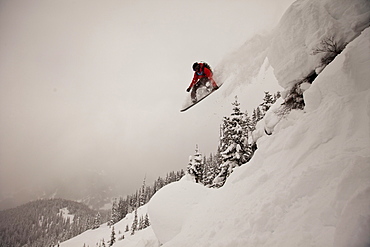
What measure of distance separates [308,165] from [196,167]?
1925 cm

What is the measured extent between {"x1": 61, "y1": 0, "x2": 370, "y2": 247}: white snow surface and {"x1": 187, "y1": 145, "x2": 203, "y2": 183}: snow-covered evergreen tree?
45.5ft

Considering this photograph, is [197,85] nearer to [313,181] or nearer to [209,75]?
[209,75]

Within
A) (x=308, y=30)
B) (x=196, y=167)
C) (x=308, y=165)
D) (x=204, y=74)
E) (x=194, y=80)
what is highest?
(x=194, y=80)

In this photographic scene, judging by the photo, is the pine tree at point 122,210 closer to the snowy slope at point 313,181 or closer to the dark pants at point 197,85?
the dark pants at point 197,85

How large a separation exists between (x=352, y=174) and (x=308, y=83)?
4843 millimetres

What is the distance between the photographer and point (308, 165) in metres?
4.34

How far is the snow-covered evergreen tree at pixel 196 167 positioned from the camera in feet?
74.0

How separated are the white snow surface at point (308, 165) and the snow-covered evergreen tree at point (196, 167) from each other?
45.5 feet

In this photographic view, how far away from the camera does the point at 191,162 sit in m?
23.4

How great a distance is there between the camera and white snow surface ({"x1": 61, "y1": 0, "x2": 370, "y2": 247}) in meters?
3.02

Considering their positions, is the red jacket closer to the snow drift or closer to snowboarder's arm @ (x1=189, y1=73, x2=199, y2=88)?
→ snowboarder's arm @ (x1=189, y1=73, x2=199, y2=88)

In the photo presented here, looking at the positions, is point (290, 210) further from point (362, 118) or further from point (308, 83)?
point (308, 83)

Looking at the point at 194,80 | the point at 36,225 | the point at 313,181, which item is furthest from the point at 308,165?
the point at 36,225

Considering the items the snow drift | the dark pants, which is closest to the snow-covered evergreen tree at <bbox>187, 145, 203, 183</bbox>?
the dark pants
